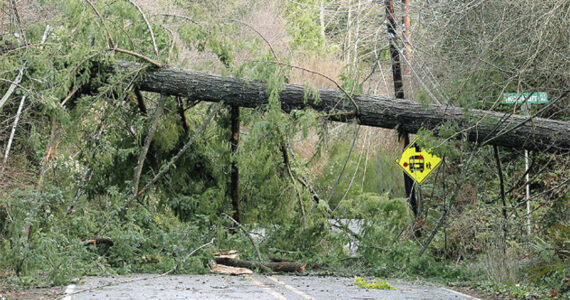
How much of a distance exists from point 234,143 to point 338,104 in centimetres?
246

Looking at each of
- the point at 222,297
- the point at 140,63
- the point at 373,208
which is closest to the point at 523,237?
the point at 373,208

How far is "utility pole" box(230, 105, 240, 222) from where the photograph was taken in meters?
13.6

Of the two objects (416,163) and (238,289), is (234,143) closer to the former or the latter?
(416,163)

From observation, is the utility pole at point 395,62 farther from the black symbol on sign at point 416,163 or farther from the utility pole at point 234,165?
the utility pole at point 234,165

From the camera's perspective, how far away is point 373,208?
13.8m

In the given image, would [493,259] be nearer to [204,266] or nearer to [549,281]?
[549,281]

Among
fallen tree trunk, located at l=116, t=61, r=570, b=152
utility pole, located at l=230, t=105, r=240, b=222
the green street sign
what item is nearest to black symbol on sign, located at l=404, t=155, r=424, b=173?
fallen tree trunk, located at l=116, t=61, r=570, b=152

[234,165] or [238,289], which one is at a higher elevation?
[234,165]

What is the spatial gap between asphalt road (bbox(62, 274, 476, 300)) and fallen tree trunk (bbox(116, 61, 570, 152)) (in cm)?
265

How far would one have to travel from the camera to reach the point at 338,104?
12.6m

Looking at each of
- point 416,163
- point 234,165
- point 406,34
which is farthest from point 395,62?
point 234,165

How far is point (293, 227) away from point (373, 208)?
5.13 feet

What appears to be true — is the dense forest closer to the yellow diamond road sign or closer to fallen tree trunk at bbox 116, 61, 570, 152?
fallen tree trunk at bbox 116, 61, 570, 152

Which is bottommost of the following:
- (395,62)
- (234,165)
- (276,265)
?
(276,265)
